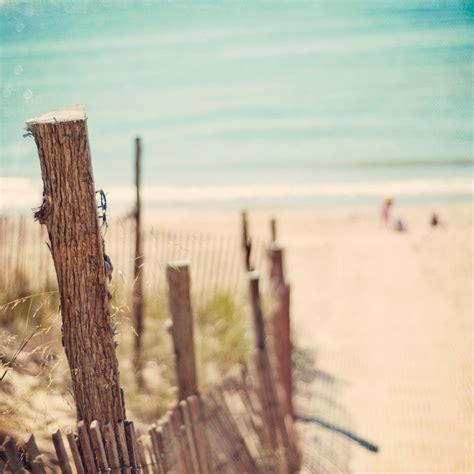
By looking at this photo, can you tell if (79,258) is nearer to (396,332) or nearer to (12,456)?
(12,456)

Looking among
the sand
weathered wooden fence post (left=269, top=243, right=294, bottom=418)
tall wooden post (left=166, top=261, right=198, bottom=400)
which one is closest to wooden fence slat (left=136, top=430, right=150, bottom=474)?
tall wooden post (left=166, top=261, right=198, bottom=400)

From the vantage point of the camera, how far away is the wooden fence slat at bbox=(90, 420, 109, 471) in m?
2.79

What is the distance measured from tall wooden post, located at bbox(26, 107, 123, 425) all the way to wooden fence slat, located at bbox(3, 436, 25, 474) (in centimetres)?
32

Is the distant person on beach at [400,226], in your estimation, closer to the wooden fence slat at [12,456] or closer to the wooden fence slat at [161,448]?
the wooden fence slat at [161,448]

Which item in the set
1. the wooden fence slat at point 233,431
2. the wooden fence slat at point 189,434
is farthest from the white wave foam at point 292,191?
the wooden fence slat at point 189,434

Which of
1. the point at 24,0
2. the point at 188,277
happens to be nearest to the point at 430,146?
the point at 24,0

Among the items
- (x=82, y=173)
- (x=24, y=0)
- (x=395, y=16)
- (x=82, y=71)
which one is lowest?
(x=82, y=173)

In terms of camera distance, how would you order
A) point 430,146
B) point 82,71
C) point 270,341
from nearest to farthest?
1. point 270,341
2. point 430,146
3. point 82,71

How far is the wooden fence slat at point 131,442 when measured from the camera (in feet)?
9.57

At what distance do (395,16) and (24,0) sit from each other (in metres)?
36.0

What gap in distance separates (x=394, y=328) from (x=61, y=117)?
22.7 ft

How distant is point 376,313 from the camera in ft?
30.8

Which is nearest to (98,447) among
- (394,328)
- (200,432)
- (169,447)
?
(169,447)

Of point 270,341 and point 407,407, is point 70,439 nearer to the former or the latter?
point 270,341
